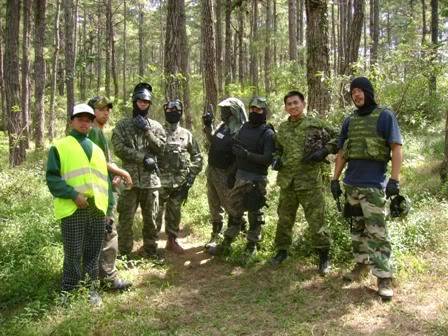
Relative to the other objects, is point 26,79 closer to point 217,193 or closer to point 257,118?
point 217,193

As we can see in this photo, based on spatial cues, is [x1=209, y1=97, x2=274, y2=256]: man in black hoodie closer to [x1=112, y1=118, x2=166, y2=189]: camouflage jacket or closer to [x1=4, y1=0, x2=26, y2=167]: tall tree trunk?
[x1=112, y1=118, x2=166, y2=189]: camouflage jacket

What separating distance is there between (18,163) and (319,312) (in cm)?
1226

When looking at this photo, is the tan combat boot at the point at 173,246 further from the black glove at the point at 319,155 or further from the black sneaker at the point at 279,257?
the black glove at the point at 319,155

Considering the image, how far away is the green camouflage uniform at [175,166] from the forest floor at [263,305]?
3.55 feet

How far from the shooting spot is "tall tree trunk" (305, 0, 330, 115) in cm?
782

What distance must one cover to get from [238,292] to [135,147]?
8.04 feet

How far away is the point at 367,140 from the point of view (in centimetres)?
501

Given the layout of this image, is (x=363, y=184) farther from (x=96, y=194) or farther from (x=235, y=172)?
(x=96, y=194)

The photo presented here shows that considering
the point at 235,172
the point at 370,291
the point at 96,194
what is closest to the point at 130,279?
the point at 96,194

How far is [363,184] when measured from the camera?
5082mm

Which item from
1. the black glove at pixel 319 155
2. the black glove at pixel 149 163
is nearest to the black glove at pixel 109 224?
the black glove at pixel 149 163

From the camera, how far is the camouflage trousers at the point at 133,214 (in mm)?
6258

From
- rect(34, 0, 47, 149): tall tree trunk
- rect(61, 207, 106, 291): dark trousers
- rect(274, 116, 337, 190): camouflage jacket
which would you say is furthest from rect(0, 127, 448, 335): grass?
rect(34, 0, 47, 149): tall tree trunk

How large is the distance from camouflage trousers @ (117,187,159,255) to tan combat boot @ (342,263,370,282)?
9.14ft
